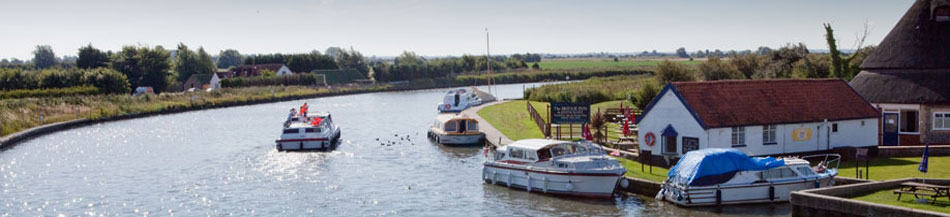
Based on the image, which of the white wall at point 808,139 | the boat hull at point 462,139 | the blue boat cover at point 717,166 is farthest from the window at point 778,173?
the boat hull at point 462,139

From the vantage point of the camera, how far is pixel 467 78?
164250 mm

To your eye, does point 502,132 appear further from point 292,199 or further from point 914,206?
point 914,206

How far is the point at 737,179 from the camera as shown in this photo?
102ft

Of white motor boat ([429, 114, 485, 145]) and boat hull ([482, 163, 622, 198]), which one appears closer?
boat hull ([482, 163, 622, 198])

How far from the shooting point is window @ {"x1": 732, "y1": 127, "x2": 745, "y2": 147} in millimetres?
36812

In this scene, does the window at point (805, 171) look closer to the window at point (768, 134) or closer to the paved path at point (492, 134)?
the window at point (768, 134)

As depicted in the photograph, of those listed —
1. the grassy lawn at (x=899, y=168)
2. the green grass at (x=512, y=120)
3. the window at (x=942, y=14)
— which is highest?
the window at (x=942, y=14)

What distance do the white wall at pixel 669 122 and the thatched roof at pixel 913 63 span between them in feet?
41.1

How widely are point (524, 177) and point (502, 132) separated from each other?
20.8 meters

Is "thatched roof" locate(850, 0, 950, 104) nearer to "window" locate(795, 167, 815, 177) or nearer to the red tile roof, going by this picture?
the red tile roof

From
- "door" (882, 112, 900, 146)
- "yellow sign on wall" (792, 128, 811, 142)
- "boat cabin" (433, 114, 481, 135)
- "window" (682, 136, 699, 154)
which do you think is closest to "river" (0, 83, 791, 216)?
"boat cabin" (433, 114, 481, 135)

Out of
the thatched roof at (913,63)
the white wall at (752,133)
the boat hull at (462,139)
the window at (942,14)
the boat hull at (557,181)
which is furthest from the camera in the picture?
the boat hull at (462,139)

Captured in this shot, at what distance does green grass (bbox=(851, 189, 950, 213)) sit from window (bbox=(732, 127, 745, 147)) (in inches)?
321

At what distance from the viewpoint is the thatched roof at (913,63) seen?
4172 cm
